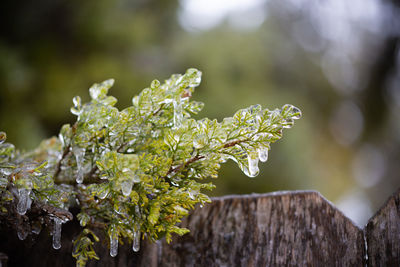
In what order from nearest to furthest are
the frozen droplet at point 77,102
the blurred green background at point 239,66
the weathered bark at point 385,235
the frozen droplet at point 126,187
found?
the frozen droplet at point 126,187 < the weathered bark at point 385,235 < the frozen droplet at point 77,102 < the blurred green background at point 239,66

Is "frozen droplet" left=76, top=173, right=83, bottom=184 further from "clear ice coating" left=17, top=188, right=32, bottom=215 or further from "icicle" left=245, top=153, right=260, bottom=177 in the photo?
"icicle" left=245, top=153, right=260, bottom=177

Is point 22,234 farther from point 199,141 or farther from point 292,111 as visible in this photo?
point 292,111

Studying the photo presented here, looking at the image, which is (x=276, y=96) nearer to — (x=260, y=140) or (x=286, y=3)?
(x=286, y=3)

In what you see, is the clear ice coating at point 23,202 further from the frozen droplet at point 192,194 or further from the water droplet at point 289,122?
the water droplet at point 289,122

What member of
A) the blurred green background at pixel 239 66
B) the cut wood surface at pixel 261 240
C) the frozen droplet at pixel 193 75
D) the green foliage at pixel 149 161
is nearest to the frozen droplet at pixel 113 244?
the green foliage at pixel 149 161

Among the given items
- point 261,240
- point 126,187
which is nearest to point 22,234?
point 126,187

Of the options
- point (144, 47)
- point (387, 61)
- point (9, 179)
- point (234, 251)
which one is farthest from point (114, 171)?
point (387, 61)
